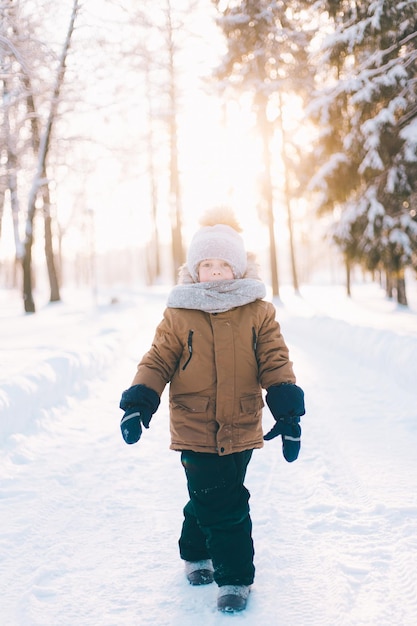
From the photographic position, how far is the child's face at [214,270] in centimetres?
267

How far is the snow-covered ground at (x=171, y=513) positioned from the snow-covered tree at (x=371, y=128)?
5214 millimetres

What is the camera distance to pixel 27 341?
974 cm

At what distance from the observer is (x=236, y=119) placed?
2064 cm

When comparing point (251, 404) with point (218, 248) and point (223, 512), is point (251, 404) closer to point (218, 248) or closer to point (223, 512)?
point (223, 512)

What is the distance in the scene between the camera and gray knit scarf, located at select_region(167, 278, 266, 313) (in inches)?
97.2

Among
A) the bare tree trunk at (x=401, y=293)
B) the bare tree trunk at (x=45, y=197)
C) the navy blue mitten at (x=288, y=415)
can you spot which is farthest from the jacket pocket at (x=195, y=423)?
the bare tree trunk at (x=401, y=293)

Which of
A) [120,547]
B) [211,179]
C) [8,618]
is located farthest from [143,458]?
[211,179]

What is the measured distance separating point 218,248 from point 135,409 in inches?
38.5

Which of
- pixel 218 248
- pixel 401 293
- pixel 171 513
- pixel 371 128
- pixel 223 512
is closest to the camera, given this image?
pixel 223 512

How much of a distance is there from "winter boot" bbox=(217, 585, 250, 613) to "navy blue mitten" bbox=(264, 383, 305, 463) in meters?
0.65

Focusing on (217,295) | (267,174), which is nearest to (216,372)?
(217,295)

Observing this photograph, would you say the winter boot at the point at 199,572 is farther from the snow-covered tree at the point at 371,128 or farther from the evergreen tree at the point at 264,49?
the evergreen tree at the point at 264,49

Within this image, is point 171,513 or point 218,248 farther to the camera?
point 171,513

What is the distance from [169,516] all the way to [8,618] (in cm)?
120
